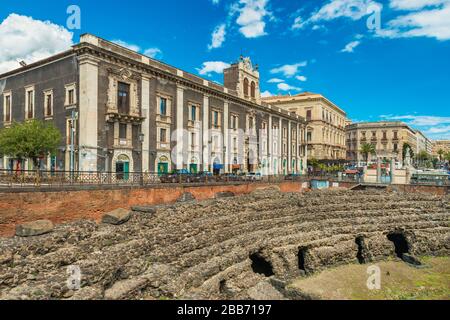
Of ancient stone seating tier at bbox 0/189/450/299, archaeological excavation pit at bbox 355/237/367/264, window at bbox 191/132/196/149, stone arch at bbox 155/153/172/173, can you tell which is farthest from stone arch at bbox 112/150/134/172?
archaeological excavation pit at bbox 355/237/367/264

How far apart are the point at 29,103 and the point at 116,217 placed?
24.7 m

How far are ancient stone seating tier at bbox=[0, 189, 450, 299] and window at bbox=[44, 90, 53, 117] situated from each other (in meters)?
20.9

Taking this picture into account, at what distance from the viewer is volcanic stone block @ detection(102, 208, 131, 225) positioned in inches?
660

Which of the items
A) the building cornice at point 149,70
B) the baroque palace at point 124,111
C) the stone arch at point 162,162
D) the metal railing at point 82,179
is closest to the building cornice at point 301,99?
the building cornice at point 149,70

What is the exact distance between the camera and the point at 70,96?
29.4 metres

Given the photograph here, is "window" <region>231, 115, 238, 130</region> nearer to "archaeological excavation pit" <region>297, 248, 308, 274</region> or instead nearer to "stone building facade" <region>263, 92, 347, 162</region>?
"stone building facade" <region>263, 92, 347, 162</region>

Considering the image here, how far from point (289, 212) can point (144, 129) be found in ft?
62.6

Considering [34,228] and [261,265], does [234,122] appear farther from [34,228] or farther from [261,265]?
[34,228]

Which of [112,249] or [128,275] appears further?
[112,249]

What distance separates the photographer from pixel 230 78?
49094 mm
